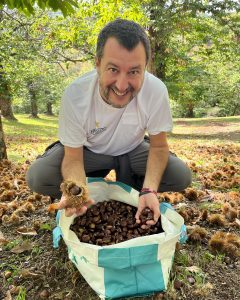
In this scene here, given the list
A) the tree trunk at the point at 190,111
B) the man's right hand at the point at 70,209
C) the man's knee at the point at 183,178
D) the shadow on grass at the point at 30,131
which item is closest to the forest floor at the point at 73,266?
the man's knee at the point at 183,178

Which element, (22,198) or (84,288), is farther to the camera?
(22,198)

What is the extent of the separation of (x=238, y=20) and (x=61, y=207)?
11376 millimetres

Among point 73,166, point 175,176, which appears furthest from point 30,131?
point 73,166

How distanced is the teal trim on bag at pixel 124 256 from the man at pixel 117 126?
0.35 meters

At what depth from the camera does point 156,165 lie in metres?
2.74

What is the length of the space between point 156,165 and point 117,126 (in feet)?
1.38

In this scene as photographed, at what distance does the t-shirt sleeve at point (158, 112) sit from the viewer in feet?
8.95

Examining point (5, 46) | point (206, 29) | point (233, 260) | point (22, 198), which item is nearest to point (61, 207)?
point (233, 260)

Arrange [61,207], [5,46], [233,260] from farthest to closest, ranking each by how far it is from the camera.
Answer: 1. [5,46]
2. [233,260]
3. [61,207]

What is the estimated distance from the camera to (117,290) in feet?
6.86

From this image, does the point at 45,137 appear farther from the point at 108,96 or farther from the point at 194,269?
the point at 194,269

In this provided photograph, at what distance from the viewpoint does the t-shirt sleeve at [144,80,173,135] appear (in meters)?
2.73

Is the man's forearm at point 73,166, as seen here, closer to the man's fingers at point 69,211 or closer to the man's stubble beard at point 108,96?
the man's fingers at point 69,211

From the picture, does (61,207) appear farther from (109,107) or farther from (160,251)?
(109,107)
